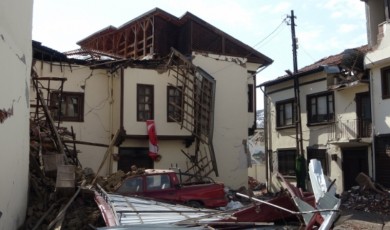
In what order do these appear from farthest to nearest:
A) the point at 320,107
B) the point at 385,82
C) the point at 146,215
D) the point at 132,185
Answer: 1. the point at 320,107
2. the point at 385,82
3. the point at 132,185
4. the point at 146,215

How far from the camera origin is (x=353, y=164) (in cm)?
2427

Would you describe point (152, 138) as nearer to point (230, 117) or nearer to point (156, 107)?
point (156, 107)

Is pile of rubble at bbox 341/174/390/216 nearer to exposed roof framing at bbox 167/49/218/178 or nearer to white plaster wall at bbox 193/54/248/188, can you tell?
white plaster wall at bbox 193/54/248/188

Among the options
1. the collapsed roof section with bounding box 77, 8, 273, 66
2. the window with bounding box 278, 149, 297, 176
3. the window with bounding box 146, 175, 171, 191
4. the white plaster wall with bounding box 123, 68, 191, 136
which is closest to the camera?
the window with bounding box 146, 175, 171, 191

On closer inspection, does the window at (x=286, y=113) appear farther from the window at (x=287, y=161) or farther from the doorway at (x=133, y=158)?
the doorway at (x=133, y=158)

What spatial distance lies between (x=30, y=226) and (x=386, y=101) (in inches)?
676

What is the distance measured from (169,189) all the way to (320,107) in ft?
49.3

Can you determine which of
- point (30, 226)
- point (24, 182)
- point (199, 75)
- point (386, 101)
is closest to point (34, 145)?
point (24, 182)

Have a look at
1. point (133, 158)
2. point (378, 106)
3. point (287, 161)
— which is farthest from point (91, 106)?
point (287, 161)

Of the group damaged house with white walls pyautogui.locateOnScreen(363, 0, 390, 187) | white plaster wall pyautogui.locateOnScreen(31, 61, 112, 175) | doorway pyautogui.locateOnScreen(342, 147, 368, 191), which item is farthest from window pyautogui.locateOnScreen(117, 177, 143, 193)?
doorway pyautogui.locateOnScreen(342, 147, 368, 191)

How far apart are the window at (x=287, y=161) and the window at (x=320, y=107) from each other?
8.32 feet

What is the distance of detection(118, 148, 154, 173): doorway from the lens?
21250mm

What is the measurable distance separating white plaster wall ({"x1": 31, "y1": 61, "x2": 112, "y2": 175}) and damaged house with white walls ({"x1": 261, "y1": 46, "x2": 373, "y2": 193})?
1084cm

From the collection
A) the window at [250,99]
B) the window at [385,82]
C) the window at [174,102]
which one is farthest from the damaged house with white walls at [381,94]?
the window at [174,102]
